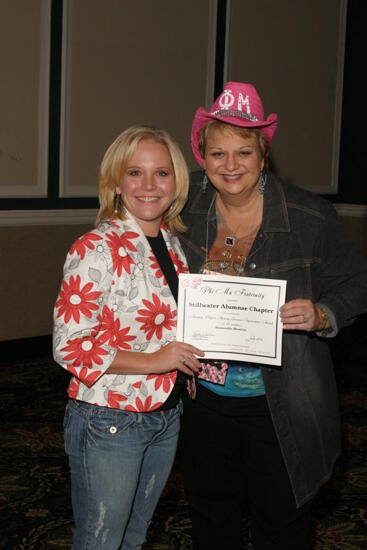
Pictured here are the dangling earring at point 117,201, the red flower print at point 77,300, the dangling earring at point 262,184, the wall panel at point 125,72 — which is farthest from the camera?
the wall panel at point 125,72

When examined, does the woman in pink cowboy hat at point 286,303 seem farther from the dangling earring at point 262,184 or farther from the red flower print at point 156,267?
the red flower print at point 156,267

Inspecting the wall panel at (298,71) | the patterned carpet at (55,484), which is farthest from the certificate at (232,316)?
the wall panel at (298,71)

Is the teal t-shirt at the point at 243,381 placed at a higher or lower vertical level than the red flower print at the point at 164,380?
lower

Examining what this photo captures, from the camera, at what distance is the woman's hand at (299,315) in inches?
83.0

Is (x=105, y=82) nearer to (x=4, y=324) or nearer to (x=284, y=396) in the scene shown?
(x=4, y=324)

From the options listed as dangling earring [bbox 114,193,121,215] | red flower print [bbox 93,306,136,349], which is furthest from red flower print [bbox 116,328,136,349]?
dangling earring [bbox 114,193,121,215]

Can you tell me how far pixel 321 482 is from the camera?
2340mm

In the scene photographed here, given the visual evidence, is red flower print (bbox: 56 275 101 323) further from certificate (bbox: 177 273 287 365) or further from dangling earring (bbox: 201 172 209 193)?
dangling earring (bbox: 201 172 209 193)

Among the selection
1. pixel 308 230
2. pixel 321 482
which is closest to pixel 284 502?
pixel 321 482

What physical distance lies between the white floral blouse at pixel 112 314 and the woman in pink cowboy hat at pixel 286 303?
0.27 m

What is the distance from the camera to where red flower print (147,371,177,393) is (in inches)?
82.2

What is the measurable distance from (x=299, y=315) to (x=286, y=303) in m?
0.08

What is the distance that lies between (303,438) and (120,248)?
79 centimetres

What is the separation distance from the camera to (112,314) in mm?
2018
